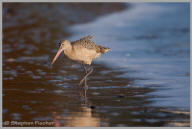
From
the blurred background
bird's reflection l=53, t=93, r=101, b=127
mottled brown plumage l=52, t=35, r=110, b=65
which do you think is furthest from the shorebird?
bird's reflection l=53, t=93, r=101, b=127

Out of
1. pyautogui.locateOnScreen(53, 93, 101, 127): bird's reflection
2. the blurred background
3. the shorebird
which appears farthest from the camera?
the shorebird

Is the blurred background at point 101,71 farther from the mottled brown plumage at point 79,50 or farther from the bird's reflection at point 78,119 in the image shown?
the mottled brown plumage at point 79,50

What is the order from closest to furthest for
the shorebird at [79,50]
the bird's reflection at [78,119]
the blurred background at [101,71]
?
the bird's reflection at [78,119] < the blurred background at [101,71] < the shorebird at [79,50]

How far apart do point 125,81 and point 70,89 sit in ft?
4.25

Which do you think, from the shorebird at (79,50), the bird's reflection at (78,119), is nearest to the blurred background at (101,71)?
the bird's reflection at (78,119)

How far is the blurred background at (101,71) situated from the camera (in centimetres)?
755

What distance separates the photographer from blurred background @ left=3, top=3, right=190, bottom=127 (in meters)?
7.55

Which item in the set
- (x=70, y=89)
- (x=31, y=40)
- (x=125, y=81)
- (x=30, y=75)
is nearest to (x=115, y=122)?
(x=70, y=89)

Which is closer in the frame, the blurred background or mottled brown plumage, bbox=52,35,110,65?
the blurred background

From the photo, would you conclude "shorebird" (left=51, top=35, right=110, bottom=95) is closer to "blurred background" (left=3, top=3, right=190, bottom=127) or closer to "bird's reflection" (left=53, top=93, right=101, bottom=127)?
"blurred background" (left=3, top=3, right=190, bottom=127)

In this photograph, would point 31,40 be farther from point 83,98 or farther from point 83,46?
point 83,98

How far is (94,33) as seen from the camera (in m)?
18.5

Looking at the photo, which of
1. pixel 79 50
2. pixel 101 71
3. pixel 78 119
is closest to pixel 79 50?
pixel 79 50

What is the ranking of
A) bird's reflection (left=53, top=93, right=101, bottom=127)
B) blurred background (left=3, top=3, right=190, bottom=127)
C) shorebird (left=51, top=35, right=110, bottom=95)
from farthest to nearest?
shorebird (left=51, top=35, right=110, bottom=95) < blurred background (left=3, top=3, right=190, bottom=127) < bird's reflection (left=53, top=93, right=101, bottom=127)
